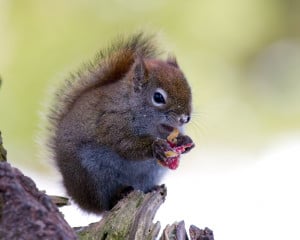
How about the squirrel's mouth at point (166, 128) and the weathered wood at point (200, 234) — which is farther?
the squirrel's mouth at point (166, 128)

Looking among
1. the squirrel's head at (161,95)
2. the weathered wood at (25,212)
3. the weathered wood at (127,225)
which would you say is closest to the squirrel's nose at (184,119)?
the squirrel's head at (161,95)

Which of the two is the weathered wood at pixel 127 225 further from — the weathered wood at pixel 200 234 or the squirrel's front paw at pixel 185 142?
the squirrel's front paw at pixel 185 142

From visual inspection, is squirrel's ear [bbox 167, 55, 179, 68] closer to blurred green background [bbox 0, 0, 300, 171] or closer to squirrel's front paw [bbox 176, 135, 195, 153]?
squirrel's front paw [bbox 176, 135, 195, 153]

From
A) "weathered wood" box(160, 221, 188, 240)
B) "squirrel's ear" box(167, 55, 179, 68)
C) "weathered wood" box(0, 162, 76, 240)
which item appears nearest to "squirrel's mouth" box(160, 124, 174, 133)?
"squirrel's ear" box(167, 55, 179, 68)

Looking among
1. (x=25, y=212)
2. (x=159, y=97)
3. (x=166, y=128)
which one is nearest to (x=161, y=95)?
(x=159, y=97)

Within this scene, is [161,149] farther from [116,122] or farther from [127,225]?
[127,225]

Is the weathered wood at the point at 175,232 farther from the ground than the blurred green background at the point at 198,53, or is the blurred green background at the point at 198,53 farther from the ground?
the blurred green background at the point at 198,53

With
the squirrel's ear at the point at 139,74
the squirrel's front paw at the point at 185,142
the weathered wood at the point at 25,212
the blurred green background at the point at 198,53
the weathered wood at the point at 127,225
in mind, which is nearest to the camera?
the weathered wood at the point at 25,212

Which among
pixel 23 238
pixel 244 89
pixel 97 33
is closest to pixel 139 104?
pixel 23 238
